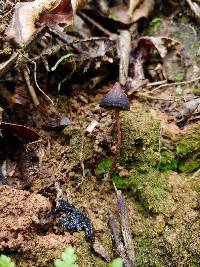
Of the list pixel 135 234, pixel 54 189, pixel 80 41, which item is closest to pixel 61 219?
pixel 54 189

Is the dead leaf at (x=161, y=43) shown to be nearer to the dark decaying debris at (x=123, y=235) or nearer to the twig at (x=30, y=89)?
the twig at (x=30, y=89)

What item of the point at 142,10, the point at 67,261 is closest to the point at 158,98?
the point at 142,10

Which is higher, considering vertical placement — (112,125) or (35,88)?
(35,88)

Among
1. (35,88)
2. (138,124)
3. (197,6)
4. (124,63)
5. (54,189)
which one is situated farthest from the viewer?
(197,6)

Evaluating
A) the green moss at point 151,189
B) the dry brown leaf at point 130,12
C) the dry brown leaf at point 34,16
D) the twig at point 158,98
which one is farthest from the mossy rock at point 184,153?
the dry brown leaf at point 130,12

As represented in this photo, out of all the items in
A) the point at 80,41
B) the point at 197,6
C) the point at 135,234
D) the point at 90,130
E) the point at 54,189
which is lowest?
the point at 135,234

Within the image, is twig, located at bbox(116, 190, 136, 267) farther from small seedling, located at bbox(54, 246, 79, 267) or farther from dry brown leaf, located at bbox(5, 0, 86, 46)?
dry brown leaf, located at bbox(5, 0, 86, 46)

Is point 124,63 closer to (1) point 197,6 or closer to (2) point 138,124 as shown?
(2) point 138,124
